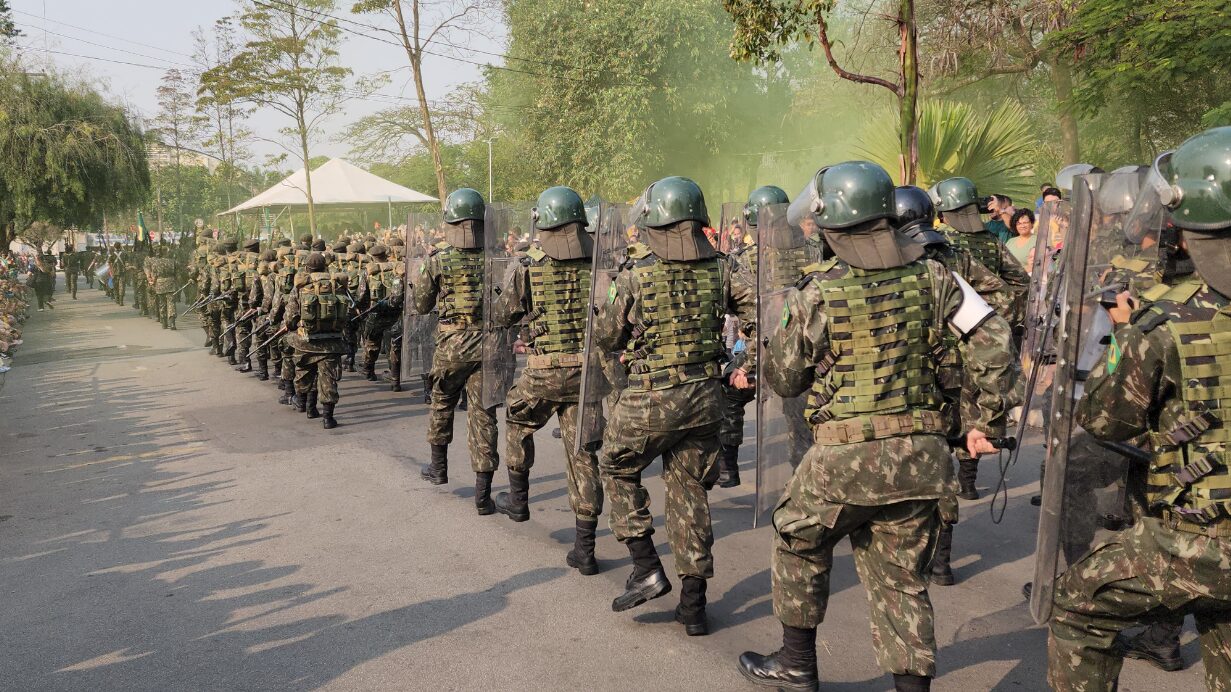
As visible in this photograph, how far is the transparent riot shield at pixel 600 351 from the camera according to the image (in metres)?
Result: 4.65

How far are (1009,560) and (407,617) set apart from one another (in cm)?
320

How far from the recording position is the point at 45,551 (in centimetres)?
553

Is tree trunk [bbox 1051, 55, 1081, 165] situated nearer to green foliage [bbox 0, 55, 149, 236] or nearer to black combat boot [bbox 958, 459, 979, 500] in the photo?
black combat boot [bbox 958, 459, 979, 500]

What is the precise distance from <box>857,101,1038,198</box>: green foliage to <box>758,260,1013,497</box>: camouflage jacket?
1008cm

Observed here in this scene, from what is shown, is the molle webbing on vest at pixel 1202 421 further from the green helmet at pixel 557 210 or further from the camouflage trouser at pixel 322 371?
the camouflage trouser at pixel 322 371

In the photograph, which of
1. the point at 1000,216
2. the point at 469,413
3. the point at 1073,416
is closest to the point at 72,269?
the point at 469,413

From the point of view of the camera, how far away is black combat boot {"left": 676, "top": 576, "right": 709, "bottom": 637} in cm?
413

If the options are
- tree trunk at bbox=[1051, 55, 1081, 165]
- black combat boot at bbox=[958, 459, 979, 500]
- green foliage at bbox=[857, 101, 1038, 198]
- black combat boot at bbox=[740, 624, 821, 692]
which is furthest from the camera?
tree trunk at bbox=[1051, 55, 1081, 165]

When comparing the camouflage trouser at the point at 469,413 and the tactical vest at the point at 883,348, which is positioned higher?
the tactical vest at the point at 883,348

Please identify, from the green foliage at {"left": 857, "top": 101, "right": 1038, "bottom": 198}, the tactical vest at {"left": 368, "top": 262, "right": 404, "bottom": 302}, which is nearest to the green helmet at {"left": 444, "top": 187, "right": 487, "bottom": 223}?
the tactical vest at {"left": 368, "top": 262, "right": 404, "bottom": 302}

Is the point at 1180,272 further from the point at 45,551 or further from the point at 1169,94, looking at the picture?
the point at 1169,94

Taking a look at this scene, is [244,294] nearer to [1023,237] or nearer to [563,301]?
[563,301]

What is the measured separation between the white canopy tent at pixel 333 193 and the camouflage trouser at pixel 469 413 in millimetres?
22779

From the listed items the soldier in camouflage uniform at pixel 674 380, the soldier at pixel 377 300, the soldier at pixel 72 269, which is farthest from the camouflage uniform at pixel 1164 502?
the soldier at pixel 72 269
